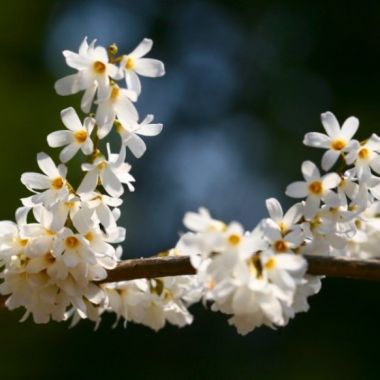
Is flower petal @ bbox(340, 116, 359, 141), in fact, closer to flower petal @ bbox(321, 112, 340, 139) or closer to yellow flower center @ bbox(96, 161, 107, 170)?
flower petal @ bbox(321, 112, 340, 139)

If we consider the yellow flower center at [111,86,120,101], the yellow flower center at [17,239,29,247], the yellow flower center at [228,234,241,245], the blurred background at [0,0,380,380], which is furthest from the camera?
the blurred background at [0,0,380,380]

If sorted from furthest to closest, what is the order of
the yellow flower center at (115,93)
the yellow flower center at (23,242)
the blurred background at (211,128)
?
the blurred background at (211,128) → the yellow flower center at (23,242) → the yellow flower center at (115,93)

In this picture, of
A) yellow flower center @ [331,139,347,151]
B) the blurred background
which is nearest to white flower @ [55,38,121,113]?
yellow flower center @ [331,139,347,151]

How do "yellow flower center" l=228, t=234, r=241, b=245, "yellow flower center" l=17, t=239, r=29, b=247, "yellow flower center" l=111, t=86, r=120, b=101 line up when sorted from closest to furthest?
"yellow flower center" l=228, t=234, r=241, b=245 < "yellow flower center" l=111, t=86, r=120, b=101 < "yellow flower center" l=17, t=239, r=29, b=247

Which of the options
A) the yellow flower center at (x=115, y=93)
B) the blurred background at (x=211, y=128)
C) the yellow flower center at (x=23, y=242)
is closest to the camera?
the yellow flower center at (x=115, y=93)

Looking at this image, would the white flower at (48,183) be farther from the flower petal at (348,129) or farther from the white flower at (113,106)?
the flower petal at (348,129)

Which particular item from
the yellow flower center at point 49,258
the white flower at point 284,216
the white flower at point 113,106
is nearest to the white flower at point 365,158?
the white flower at point 284,216

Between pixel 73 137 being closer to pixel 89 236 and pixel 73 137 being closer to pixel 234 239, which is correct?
pixel 89 236
